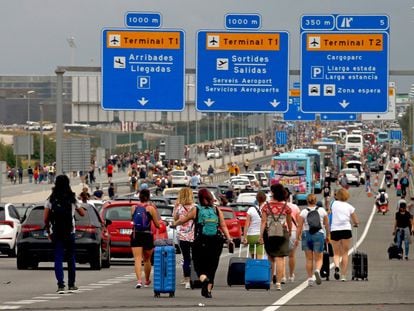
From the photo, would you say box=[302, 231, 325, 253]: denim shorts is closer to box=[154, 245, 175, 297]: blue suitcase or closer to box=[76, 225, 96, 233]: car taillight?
box=[154, 245, 175, 297]: blue suitcase

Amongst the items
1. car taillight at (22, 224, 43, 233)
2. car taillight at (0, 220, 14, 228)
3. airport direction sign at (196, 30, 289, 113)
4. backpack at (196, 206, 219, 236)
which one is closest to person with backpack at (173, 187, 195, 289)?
backpack at (196, 206, 219, 236)

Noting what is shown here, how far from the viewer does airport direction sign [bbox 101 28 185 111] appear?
41.1m

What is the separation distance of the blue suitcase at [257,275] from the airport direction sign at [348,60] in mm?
20773

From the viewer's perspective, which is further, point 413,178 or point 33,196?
point 413,178

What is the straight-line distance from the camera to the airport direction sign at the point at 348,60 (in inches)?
1640

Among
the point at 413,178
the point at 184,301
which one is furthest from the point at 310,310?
the point at 413,178

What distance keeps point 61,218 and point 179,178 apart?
7403 cm

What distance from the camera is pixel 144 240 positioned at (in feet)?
72.8

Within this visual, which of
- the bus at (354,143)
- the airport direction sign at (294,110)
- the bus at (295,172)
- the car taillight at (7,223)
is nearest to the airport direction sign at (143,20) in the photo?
the car taillight at (7,223)

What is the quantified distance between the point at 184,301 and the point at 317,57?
2421 centimetres

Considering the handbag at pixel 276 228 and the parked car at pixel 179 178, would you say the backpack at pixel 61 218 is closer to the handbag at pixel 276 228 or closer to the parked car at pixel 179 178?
the handbag at pixel 276 228

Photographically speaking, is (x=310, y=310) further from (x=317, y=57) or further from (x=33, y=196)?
(x=33, y=196)

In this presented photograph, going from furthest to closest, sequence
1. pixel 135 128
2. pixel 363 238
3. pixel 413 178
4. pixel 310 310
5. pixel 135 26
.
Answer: pixel 135 128 → pixel 413 178 → pixel 363 238 → pixel 135 26 → pixel 310 310

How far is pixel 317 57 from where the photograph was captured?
1670 inches
